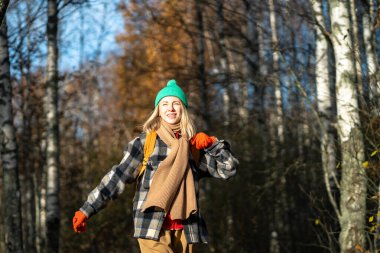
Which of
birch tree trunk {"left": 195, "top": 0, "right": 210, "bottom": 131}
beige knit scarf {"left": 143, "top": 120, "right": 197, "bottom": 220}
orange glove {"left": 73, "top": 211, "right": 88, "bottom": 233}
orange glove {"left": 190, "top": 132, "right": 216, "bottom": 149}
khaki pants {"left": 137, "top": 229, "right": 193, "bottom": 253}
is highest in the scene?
birch tree trunk {"left": 195, "top": 0, "right": 210, "bottom": 131}

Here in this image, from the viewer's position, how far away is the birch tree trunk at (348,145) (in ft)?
20.9

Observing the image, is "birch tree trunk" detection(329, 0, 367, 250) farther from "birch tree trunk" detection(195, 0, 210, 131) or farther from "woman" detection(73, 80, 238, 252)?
"birch tree trunk" detection(195, 0, 210, 131)

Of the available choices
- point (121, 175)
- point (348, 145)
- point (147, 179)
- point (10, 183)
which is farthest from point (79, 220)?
point (10, 183)

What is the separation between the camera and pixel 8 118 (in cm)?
897

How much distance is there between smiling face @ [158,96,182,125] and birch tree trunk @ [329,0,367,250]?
6.45 ft

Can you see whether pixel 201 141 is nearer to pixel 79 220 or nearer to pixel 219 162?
pixel 219 162

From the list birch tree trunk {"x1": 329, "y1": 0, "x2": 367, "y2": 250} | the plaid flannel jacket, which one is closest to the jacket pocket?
the plaid flannel jacket

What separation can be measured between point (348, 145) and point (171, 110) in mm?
2268

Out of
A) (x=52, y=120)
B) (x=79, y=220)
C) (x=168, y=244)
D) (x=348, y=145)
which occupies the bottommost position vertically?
(x=168, y=244)

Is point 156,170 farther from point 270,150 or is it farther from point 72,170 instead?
point 72,170

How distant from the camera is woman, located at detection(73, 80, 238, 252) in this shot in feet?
15.2

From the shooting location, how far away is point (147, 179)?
4.79 meters

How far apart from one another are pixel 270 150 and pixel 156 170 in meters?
9.21

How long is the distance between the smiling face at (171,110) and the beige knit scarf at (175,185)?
220 mm
